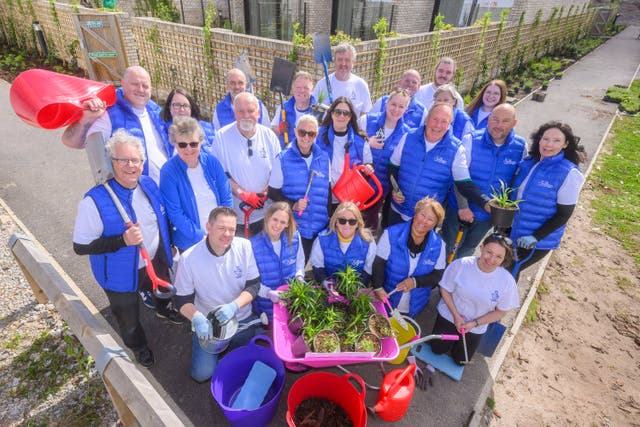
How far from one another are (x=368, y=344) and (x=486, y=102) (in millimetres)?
4144

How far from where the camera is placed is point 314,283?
12.1 ft

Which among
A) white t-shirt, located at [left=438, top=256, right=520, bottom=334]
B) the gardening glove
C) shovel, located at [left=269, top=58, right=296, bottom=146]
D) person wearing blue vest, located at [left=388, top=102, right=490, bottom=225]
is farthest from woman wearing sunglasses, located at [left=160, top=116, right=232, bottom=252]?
shovel, located at [left=269, top=58, right=296, bottom=146]

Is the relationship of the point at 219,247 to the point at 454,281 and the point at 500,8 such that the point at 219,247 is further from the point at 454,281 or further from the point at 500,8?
the point at 500,8

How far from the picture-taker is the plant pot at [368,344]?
294cm

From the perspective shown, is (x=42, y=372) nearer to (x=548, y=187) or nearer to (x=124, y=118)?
(x=124, y=118)

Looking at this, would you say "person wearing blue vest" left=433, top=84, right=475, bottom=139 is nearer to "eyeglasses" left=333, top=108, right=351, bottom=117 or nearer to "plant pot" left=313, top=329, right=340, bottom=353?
"eyeglasses" left=333, top=108, right=351, bottom=117

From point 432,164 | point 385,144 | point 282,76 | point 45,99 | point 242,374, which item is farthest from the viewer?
point 282,76

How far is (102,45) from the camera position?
11055mm

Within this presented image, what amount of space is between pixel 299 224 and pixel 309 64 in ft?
15.2

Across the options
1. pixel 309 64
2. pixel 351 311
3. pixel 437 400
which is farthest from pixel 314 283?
pixel 309 64

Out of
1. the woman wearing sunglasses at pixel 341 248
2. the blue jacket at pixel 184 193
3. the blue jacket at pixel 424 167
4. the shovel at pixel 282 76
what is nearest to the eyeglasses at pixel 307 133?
the woman wearing sunglasses at pixel 341 248

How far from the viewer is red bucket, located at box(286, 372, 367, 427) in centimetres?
289

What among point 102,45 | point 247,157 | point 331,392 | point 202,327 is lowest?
point 331,392

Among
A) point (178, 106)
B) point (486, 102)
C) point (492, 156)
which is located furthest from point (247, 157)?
point (486, 102)
